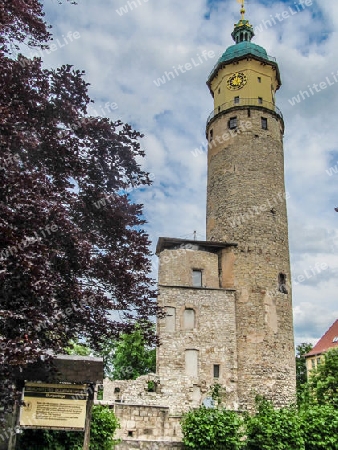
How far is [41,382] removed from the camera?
29.9 feet

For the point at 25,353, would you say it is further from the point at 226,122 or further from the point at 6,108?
the point at 226,122

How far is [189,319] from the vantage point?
25406 mm

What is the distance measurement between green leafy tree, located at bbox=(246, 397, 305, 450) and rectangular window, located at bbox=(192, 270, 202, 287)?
13.0 metres

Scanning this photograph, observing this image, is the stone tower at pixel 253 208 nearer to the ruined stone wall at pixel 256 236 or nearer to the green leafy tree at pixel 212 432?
the ruined stone wall at pixel 256 236

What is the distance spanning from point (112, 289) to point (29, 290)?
3112 millimetres

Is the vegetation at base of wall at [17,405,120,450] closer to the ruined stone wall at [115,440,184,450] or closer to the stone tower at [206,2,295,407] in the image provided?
the ruined stone wall at [115,440,184,450]

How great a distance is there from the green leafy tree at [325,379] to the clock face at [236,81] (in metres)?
17.7

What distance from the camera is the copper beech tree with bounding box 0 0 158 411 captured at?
273 inches

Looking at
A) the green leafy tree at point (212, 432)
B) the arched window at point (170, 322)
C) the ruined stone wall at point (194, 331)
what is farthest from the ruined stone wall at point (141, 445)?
the arched window at point (170, 322)

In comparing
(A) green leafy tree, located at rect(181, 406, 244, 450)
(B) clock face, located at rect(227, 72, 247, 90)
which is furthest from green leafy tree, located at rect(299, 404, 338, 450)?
(B) clock face, located at rect(227, 72, 247, 90)

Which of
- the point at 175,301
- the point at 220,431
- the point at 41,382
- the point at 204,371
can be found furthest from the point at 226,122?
→ the point at 41,382

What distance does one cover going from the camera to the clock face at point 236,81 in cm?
3147

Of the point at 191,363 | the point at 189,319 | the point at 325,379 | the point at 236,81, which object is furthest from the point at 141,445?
the point at 236,81

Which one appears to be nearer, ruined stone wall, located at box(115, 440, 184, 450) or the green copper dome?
ruined stone wall, located at box(115, 440, 184, 450)
